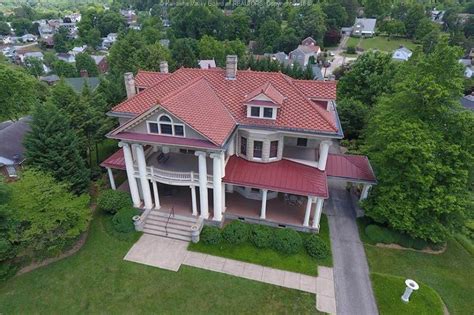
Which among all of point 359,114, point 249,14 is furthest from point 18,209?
point 249,14

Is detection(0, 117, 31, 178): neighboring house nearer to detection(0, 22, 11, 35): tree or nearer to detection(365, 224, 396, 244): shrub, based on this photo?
detection(365, 224, 396, 244): shrub

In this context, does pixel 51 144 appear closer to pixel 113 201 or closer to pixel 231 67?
pixel 113 201

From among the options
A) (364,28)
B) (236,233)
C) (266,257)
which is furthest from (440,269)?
(364,28)

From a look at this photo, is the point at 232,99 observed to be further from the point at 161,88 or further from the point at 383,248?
the point at 383,248

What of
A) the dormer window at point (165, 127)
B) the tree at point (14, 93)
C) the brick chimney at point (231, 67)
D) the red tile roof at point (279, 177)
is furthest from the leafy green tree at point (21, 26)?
the red tile roof at point (279, 177)

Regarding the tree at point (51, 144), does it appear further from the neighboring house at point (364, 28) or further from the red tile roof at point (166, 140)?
the neighboring house at point (364, 28)

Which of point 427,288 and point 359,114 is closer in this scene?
point 427,288
